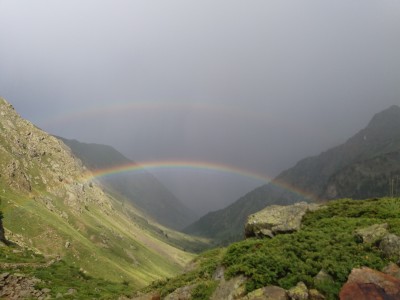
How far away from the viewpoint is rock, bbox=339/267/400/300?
18.0 m

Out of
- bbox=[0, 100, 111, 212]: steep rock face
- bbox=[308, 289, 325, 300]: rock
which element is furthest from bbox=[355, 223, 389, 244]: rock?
bbox=[0, 100, 111, 212]: steep rock face

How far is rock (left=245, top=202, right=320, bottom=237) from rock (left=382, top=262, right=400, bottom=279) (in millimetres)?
10660

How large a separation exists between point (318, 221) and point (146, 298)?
15.4 meters

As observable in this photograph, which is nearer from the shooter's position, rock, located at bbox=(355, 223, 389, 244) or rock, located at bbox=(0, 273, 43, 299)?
rock, located at bbox=(355, 223, 389, 244)

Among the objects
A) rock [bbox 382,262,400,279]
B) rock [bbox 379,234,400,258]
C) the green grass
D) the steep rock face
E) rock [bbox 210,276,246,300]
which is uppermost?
the steep rock face

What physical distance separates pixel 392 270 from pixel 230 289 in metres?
8.87

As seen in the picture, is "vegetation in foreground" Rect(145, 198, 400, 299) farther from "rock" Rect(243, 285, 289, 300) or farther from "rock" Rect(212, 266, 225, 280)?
"rock" Rect(243, 285, 289, 300)

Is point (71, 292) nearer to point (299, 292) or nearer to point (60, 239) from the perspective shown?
point (299, 292)

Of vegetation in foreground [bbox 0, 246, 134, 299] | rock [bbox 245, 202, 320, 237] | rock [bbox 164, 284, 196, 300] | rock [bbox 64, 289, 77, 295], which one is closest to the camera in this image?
rock [bbox 164, 284, 196, 300]

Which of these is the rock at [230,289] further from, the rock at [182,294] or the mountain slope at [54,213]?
the mountain slope at [54,213]

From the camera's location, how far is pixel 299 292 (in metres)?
19.2

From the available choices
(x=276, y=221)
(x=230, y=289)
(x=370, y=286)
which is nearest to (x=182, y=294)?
(x=230, y=289)

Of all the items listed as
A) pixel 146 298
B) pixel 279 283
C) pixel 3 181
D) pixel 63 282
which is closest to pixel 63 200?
pixel 3 181

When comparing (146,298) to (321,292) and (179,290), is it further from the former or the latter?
(321,292)
